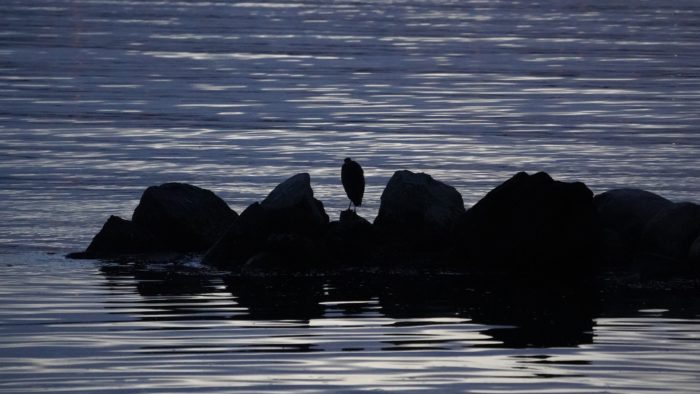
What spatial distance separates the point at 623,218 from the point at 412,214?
2418mm

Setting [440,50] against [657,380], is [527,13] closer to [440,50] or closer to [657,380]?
[440,50]

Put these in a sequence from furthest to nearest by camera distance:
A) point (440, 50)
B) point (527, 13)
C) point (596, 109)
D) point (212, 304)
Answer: point (527, 13) → point (440, 50) → point (596, 109) → point (212, 304)

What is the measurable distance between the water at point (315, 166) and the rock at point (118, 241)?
520 mm

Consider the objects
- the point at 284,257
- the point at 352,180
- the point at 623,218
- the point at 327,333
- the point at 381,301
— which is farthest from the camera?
the point at 352,180

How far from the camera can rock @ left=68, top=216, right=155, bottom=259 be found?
18.5 metres

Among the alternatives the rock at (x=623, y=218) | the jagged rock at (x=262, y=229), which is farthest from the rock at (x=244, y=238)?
the rock at (x=623, y=218)

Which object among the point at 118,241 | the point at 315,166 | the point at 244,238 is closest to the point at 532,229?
the point at 244,238

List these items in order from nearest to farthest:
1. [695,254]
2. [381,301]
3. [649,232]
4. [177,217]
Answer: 1. [381,301]
2. [695,254]
3. [649,232]
4. [177,217]

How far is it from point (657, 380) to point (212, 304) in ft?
16.5

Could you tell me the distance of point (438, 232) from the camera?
18031 millimetres

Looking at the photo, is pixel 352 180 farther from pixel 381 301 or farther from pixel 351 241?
pixel 381 301

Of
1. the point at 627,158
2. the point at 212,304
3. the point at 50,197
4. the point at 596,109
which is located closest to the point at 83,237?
the point at 50,197

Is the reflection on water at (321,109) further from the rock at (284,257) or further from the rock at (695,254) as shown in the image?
the rock at (695,254)

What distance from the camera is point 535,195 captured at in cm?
1736
